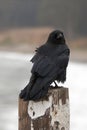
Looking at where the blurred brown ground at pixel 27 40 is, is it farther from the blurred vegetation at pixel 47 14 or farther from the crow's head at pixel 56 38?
the crow's head at pixel 56 38

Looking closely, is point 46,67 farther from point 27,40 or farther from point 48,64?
point 27,40

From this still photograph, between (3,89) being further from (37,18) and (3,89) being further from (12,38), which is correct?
(37,18)

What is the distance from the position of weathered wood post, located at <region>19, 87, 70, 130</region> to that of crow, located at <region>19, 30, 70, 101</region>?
2.5 inches

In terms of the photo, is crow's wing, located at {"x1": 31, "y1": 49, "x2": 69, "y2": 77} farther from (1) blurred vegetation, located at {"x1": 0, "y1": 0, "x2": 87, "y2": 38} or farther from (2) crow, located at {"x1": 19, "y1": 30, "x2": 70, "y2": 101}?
(1) blurred vegetation, located at {"x1": 0, "y1": 0, "x2": 87, "y2": 38}

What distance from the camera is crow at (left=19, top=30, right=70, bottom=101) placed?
386 centimetres

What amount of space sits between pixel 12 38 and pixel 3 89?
34.4 meters

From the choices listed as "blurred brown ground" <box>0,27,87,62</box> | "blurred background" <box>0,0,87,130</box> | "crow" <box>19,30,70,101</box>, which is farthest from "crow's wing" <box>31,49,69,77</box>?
"blurred brown ground" <box>0,27,87,62</box>

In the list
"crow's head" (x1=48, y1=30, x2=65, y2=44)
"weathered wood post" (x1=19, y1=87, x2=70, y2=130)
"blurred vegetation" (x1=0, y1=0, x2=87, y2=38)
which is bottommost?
"weathered wood post" (x1=19, y1=87, x2=70, y2=130)

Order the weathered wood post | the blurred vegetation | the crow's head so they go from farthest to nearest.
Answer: the blurred vegetation
the crow's head
the weathered wood post

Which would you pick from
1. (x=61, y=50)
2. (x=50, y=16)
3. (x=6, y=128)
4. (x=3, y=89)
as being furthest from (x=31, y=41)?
(x=61, y=50)

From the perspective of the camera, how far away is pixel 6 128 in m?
8.95

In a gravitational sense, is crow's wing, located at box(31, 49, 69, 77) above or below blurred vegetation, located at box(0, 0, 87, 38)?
below

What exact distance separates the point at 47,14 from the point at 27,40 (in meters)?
5.17

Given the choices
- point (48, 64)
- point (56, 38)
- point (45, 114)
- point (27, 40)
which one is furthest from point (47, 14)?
point (45, 114)
